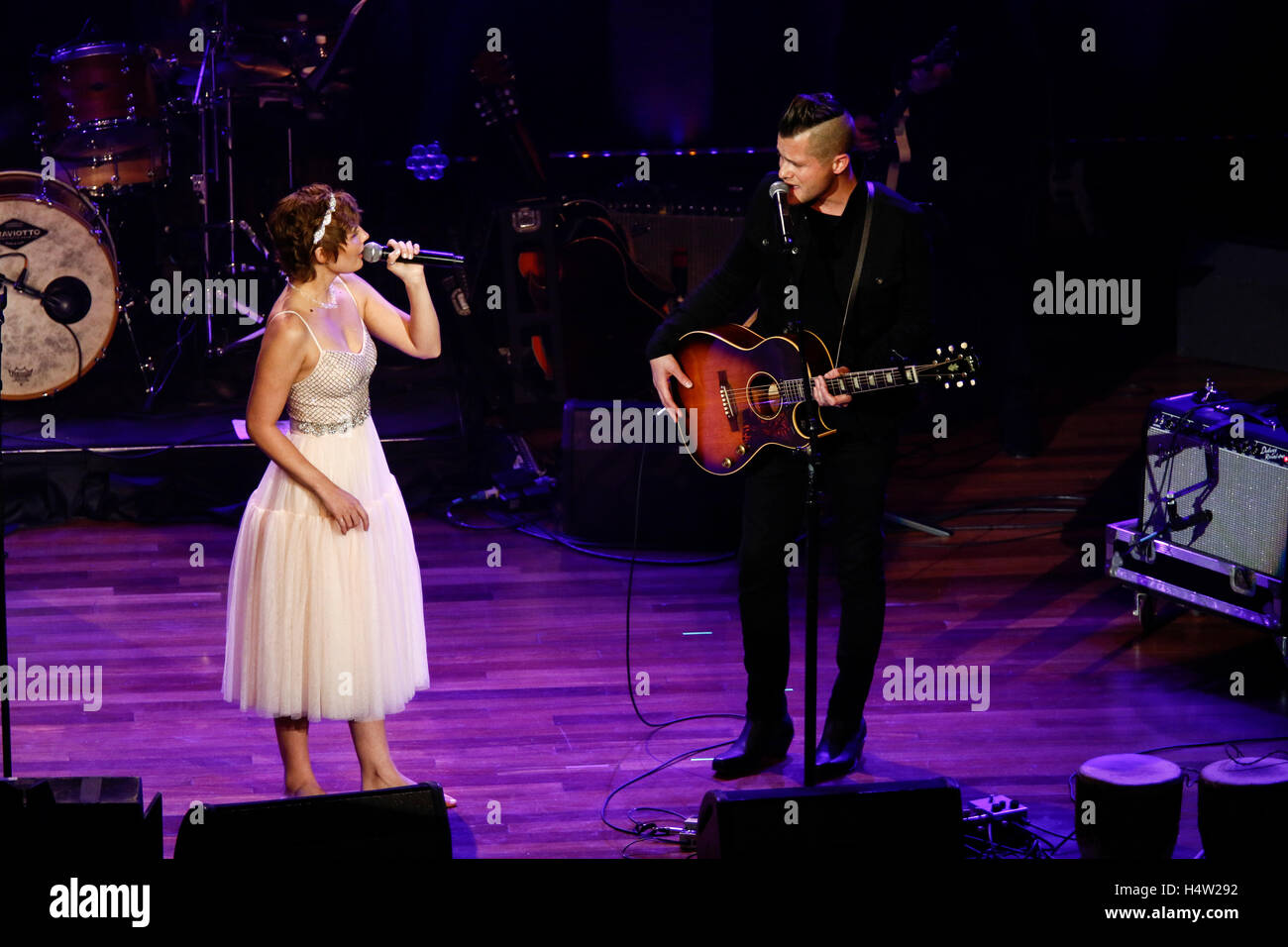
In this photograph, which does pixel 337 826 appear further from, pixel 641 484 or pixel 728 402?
pixel 641 484

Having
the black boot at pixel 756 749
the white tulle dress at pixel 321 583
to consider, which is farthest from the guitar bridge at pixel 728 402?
the white tulle dress at pixel 321 583

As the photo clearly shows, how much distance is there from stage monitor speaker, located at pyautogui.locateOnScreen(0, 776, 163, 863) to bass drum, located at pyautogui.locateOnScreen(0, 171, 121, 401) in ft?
16.6

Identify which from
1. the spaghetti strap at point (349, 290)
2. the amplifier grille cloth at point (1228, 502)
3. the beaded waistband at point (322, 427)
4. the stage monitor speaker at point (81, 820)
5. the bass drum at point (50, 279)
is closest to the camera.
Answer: the stage monitor speaker at point (81, 820)

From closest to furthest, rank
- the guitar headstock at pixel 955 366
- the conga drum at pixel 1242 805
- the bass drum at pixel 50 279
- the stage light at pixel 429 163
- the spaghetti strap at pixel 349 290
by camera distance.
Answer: the conga drum at pixel 1242 805
the guitar headstock at pixel 955 366
the spaghetti strap at pixel 349 290
the bass drum at pixel 50 279
the stage light at pixel 429 163

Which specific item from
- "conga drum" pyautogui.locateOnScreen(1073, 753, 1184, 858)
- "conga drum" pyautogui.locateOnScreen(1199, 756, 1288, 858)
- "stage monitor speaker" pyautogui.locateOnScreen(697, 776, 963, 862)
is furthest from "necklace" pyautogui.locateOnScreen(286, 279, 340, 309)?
"conga drum" pyautogui.locateOnScreen(1199, 756, 1288, 858)

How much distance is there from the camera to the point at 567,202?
9031 millimetres

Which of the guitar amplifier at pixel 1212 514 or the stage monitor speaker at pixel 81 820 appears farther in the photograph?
the guitar amplifier at pixel 1212 514

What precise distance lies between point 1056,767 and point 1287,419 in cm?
214

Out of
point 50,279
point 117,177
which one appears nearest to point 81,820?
point 50,279

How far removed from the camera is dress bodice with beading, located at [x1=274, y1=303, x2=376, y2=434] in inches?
177

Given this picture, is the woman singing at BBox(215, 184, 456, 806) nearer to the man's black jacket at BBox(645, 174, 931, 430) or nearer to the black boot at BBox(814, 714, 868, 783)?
the man's black jacket at BBox(645, 174, 931, 430)

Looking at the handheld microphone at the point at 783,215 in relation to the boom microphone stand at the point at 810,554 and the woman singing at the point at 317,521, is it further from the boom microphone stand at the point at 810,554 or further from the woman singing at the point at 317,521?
the woman singing at the point at 317,521

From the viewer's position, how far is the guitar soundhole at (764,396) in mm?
4859

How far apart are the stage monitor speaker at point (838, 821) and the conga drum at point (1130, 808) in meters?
0.70
